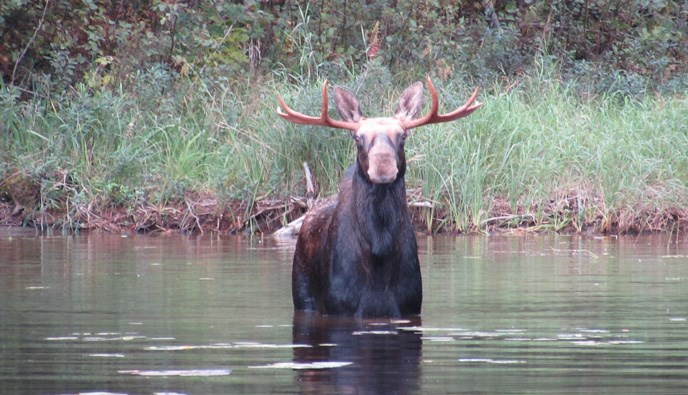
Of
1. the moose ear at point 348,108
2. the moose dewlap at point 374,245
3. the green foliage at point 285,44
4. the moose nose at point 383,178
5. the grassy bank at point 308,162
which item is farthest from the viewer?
the green foliage at point 285,44

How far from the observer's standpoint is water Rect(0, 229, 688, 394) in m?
6.57

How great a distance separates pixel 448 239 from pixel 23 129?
606cm

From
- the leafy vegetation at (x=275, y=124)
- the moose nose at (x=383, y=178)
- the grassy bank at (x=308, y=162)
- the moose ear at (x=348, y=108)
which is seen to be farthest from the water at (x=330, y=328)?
the leafy vegetation at (x=275, y=124)

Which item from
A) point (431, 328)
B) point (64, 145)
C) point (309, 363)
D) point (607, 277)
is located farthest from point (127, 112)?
point (309, 363)

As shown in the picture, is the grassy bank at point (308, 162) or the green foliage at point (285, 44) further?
the green foliage at point (285, 44)

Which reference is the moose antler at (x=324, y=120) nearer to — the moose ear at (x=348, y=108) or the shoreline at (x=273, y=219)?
the moose ear at (x=348, y=108)

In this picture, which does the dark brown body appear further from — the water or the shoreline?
the shoreline

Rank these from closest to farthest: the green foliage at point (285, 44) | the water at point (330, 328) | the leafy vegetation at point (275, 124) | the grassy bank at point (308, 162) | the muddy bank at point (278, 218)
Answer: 1. the water at point (330, 328)
2. the muddy bank at point (278, 218)
3. the grassy bank at point (308, 162)
4. the leafy vegetation at point (275, 124)
5. the green foliage at point (285, 44)

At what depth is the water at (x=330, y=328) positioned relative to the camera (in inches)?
259

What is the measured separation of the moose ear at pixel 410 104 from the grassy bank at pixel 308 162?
679cm

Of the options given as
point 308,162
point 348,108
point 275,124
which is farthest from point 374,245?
point 275,124

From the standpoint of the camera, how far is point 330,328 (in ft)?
29.3

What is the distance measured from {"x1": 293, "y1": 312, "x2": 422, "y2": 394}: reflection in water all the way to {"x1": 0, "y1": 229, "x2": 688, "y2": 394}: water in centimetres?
1

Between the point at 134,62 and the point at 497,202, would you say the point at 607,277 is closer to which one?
the point at 497,202
